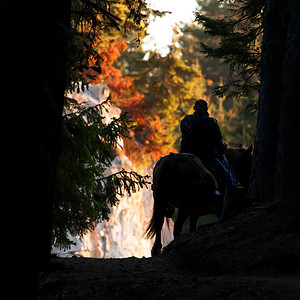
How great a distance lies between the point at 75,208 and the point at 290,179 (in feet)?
11.8

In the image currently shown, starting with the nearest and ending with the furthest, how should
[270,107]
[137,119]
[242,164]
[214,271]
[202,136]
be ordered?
[214,271] → [270,107] → [202,136] → [242,164] → [137,119]

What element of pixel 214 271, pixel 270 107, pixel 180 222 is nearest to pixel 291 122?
pixel 270 107

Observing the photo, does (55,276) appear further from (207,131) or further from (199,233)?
(207,131)

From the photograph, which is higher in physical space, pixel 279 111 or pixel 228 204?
pixel 279 111

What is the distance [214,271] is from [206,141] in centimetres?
499

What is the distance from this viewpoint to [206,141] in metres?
10.5

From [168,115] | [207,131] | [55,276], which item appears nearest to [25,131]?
[55,276]

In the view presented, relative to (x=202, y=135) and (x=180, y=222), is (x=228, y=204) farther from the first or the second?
(x=180, y=222)

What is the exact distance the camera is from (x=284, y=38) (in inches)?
313

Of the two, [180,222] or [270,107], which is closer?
[270,107]

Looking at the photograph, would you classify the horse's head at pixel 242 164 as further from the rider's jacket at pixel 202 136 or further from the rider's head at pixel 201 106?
the rider's head at pixel 201 106

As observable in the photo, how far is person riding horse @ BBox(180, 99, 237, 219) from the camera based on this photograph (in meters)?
10.4

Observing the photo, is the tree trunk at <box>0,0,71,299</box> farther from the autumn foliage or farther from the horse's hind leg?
the autumn foliage

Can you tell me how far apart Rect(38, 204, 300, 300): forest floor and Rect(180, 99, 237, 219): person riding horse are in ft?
9.53
